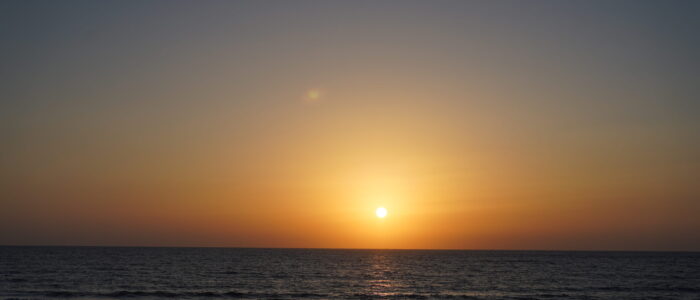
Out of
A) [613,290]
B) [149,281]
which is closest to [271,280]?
[149,281]

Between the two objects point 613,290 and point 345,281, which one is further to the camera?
point 345,281

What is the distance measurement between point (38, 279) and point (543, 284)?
6181 centimetres

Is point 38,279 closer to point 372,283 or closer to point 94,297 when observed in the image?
point 94,297

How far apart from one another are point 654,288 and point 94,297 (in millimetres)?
61658

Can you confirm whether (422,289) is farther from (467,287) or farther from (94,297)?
(94,297)

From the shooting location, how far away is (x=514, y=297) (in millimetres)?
52938

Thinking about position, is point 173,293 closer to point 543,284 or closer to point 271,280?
point 271,280

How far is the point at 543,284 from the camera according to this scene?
222 feet

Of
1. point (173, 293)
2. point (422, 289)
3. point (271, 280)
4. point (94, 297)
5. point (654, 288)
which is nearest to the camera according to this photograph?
point (94, 297)

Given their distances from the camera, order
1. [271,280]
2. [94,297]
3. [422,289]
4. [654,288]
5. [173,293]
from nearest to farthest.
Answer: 1. [94,297]
2. [173,293]
3. [422,289]
4. [654,288]
5. [271,280]

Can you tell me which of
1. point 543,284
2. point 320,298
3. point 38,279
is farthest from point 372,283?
point 38,279

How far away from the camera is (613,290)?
200ft

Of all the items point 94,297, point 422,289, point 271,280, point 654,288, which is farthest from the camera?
point 271,280

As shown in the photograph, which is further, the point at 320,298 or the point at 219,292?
the point at 219,292
